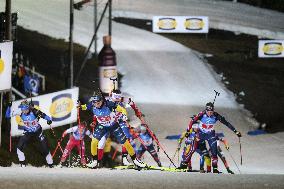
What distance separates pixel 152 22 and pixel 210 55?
18.1ft

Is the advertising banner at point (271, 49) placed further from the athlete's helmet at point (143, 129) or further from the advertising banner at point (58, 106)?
the advertising banner at point (58, 106)

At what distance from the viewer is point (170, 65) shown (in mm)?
44312

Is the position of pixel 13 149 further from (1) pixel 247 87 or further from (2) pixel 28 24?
(2) pixel 28 24

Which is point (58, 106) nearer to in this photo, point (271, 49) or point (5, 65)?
point (5, 65)

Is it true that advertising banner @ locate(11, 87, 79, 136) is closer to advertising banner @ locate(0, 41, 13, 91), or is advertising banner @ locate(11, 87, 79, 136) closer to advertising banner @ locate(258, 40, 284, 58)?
advertising banner @ locate(0, 41, 13, 91)

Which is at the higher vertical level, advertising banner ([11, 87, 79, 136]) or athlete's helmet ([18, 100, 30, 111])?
athlete's helmet ([18, 100, 30, 111])

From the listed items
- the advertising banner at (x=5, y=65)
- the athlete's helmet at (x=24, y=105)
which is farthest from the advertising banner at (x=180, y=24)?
the athlete's helmet at (x=24, y=105)

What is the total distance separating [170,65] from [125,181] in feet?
104

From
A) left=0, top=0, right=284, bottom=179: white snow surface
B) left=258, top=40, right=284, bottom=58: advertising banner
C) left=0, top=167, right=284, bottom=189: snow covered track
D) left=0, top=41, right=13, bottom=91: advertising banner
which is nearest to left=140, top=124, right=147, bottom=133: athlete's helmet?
left=0, top=0, right=284, bottom=179: white snow surface

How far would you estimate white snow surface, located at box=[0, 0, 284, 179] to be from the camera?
29391mm

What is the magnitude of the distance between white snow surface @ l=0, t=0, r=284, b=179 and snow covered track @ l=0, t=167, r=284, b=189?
914 cm

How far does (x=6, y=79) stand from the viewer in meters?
19.8

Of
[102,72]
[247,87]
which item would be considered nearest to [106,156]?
[102,72]

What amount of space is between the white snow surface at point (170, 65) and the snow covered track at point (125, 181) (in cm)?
914
